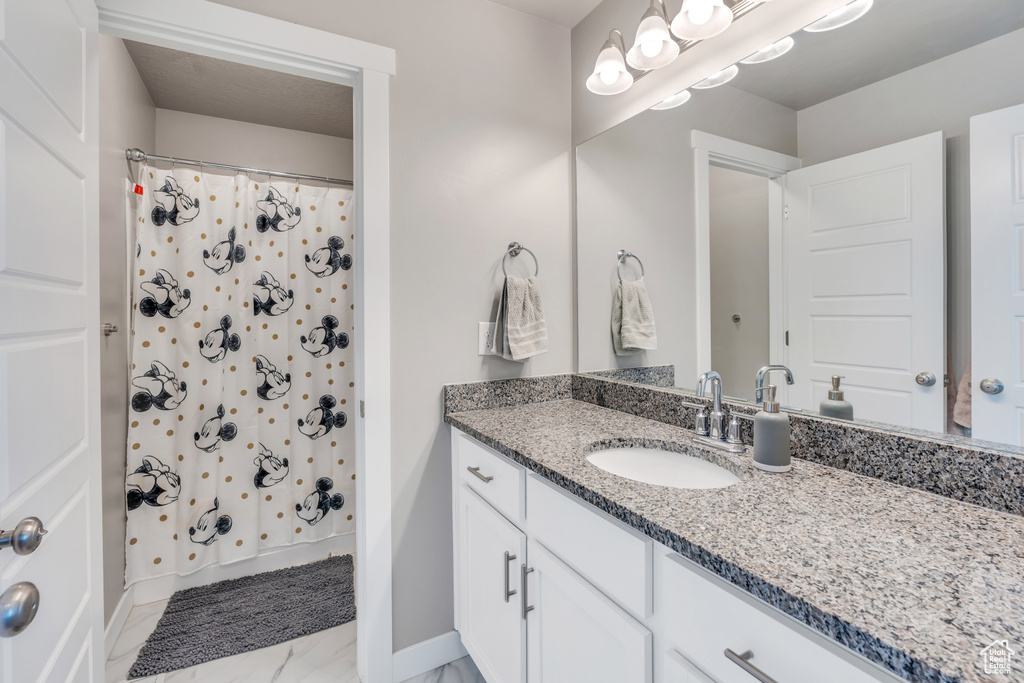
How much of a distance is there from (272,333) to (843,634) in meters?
2.34

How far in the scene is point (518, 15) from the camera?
66.8 inches

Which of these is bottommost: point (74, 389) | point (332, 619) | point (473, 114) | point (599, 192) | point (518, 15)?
point (332, 619)

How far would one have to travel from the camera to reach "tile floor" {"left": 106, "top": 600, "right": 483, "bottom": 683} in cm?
154

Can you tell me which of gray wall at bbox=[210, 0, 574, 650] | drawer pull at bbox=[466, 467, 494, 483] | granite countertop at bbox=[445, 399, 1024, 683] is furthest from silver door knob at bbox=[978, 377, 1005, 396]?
gray wall at bbox=[210, 0, 574, 650]

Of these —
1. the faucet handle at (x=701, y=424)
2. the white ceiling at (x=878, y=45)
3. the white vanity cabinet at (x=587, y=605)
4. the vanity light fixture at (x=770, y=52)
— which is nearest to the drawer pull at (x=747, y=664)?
the white vanity cabinet at (x=587, y=605)

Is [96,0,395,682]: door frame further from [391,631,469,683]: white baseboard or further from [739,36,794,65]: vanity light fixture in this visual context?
[739,36,794,65]: vanity light fixture

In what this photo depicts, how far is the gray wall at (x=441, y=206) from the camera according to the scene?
4.93ft

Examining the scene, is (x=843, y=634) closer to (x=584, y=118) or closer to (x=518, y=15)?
(x=584, y=118)

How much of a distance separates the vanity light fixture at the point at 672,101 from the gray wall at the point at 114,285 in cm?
188

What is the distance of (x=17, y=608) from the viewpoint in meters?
0.62

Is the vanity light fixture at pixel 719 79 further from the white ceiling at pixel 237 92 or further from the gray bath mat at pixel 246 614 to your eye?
the gray bath mat at pixel 246 614

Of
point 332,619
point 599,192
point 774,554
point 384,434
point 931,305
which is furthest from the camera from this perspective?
point 332,619

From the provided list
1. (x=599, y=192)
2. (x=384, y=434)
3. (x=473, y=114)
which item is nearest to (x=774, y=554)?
(x=384, y=434)

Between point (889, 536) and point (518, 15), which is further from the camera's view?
point (518, 15)
